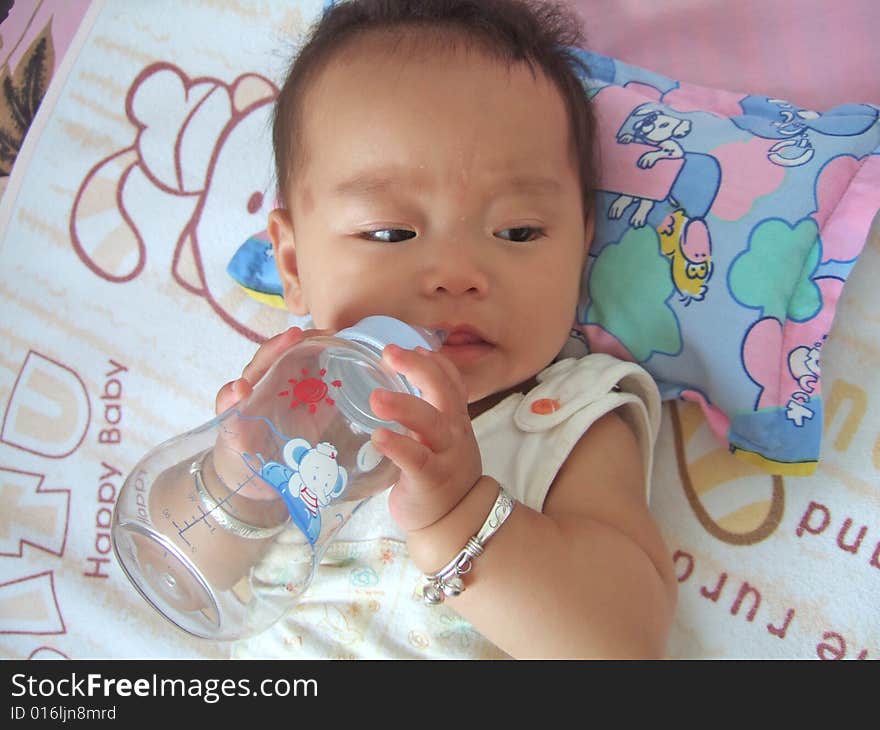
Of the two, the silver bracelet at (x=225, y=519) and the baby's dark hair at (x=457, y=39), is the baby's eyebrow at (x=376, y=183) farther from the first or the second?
the silver bracelet at (x=225, y=519)

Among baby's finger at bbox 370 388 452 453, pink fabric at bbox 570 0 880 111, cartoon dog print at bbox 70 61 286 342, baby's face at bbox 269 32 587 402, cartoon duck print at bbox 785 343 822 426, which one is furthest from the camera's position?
cartoon dog print at bbox 70 61 286 342

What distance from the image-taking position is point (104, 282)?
5.28ft

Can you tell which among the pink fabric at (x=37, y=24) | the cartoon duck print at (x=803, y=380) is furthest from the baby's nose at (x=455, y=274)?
the pink fabric at (x=37, y=24)

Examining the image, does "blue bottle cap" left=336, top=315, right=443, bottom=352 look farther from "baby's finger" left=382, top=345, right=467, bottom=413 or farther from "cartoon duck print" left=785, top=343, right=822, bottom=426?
"cartoon duck print" left=785, top=343, right=822, bottom=426

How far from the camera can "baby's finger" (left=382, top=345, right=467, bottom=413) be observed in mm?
920

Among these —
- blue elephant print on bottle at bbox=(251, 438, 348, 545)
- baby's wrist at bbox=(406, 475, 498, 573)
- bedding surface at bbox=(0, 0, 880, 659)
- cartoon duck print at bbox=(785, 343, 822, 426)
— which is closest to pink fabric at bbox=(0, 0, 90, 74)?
bedding surface at bbox=(0, 0, 880, 659)

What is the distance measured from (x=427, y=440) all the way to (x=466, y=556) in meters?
0.15

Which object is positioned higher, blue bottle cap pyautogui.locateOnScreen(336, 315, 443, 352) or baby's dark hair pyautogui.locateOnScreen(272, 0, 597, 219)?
baby's dark hair pyautogui.locateOnScreen(272, 0, 597, 219)

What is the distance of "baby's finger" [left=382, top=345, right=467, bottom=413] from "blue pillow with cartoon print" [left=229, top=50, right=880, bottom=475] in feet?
1.47

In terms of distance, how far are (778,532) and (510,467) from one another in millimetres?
381

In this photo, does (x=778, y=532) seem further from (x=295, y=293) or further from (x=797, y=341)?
(x=295, y=293)

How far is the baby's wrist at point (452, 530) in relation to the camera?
3.21ft
